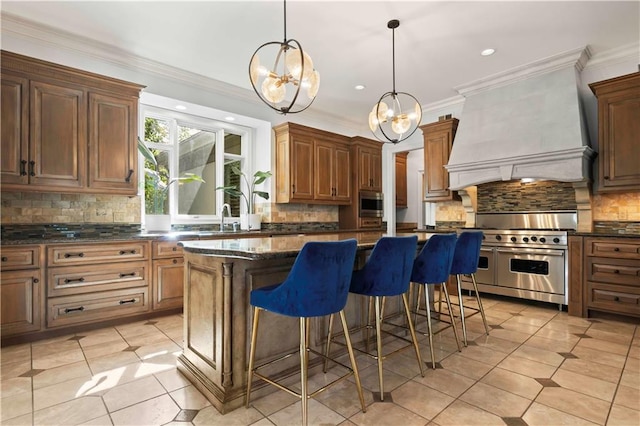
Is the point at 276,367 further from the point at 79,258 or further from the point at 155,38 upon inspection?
the point at 155,38

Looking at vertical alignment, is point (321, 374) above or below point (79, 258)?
below

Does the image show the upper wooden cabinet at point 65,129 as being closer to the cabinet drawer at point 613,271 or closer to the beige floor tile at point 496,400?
the beige floor tile at point 496,400

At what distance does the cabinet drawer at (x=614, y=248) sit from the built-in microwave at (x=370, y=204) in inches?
128

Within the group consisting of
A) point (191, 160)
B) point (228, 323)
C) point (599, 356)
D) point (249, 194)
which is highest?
point (191, 160)

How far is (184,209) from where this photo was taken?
4.69 metres

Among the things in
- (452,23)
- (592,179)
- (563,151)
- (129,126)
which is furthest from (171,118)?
(592,179)

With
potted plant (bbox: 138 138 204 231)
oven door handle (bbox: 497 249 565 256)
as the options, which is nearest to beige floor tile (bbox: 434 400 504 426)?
oven door handle (bbox: 497 249 565 256)

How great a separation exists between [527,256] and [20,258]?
207 inches

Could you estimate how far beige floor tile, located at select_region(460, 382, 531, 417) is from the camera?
1860mm

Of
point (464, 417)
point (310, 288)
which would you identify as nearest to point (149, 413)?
point (310, 288)

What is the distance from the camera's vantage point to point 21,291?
2.86m

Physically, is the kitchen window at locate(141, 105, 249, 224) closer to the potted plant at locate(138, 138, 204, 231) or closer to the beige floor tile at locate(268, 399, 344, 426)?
the potted plant at locate(138, 138, 204, 231)

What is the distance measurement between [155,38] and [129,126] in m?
0.97

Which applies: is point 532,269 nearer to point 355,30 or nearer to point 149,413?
point 355,30
